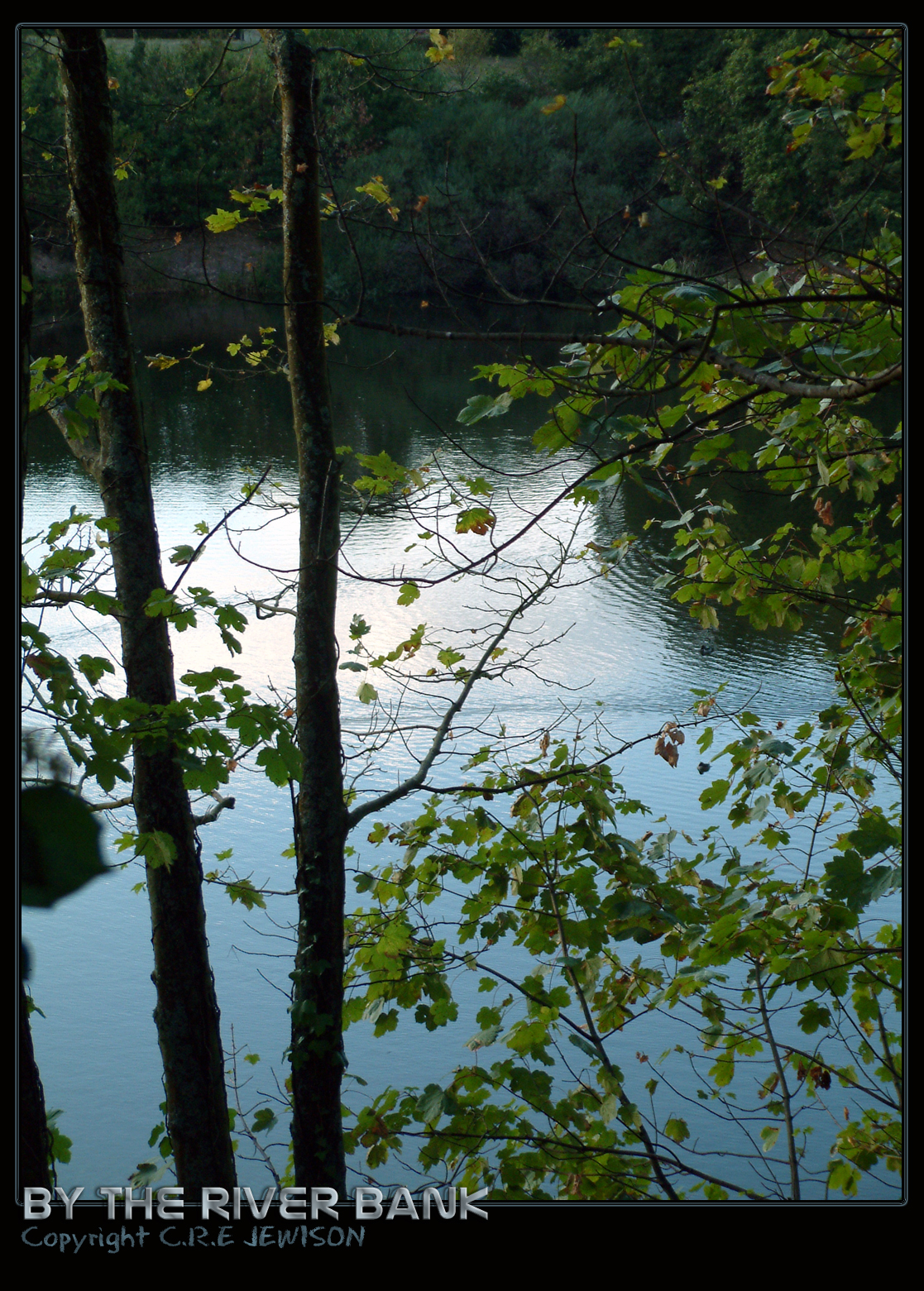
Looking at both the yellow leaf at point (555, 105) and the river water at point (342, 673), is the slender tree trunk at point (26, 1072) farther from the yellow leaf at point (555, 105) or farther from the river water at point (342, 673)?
the yellow leaf at point (555, 105)

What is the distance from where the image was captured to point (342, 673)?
20.9 ft

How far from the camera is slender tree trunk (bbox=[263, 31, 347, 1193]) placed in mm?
2855

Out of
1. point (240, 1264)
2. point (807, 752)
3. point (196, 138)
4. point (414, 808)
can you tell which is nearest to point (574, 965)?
point (807, 752)

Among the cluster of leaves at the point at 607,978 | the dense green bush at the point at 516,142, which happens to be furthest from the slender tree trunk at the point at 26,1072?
the cluster of leaves at the point at 607,978

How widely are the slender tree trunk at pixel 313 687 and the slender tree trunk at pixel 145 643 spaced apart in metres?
0.28

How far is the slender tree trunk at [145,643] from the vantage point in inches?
107

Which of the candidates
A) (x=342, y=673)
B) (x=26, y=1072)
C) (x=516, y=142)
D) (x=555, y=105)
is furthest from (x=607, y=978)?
(x=516, y=142)

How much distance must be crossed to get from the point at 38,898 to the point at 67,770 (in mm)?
73

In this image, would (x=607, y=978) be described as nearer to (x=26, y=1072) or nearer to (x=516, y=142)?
(x=26, y=1072)

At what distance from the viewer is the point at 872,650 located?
2344 mm

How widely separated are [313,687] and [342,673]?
338cm

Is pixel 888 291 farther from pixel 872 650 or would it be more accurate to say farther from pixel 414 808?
pixel 414 808

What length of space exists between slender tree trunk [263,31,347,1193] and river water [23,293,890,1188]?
15 centimetres

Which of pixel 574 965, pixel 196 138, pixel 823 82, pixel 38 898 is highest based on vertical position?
pixel 196 138
